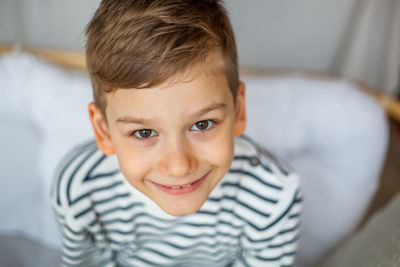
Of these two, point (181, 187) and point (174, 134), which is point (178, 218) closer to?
point (181, 187)

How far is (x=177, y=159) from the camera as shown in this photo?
0.54 meters

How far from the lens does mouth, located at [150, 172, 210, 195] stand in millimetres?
599

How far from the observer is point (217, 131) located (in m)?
0.57

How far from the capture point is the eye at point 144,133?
0.55 metres

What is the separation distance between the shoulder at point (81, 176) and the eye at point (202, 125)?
24 centimetres

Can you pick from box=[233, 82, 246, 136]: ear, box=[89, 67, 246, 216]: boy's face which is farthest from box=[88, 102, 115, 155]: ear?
box=[233, 82, 246, 136]: ear

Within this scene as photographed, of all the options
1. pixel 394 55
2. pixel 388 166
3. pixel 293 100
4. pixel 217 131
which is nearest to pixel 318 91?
pixel 293 100

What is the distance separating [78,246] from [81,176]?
0.14m

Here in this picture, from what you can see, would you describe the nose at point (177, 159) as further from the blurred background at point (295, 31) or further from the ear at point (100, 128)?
the blurred background at point (295, 31)

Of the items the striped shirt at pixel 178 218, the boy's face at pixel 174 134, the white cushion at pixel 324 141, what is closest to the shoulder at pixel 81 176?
the striped shirt at pixel 178 218

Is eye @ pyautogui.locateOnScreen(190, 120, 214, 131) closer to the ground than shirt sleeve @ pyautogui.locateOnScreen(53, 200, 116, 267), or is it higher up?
higher up

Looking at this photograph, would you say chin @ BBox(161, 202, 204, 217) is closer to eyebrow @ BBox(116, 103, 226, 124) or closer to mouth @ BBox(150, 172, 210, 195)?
mouth @ BBox(150, 172, 210, 195)

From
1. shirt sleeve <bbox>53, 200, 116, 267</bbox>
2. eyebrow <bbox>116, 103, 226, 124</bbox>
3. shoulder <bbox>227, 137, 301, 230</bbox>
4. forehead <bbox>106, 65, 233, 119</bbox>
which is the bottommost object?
shirt sleeve <bbox>53, 200, 116, 267</bbox>

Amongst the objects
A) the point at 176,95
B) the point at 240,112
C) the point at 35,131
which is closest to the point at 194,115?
the point at 176,95
